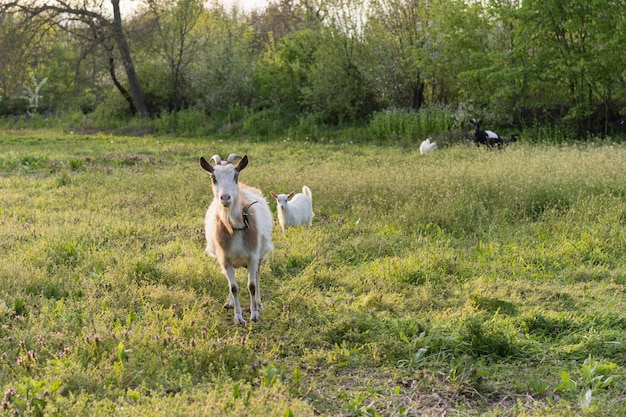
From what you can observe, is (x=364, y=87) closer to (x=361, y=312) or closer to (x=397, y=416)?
(x=361, y=312)

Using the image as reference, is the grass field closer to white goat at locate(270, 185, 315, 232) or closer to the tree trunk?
white goat at locate(270, 185, 315, 232)

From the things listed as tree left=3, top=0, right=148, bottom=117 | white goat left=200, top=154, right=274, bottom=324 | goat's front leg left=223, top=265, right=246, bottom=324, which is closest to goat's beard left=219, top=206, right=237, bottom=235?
white goat left=200, top=154, right=274, bottom=324

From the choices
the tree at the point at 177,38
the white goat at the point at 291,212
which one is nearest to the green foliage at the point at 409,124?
the tree at the point at 177,38

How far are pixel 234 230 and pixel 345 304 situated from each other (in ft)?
4.01

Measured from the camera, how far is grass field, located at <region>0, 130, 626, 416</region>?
3.93 meters

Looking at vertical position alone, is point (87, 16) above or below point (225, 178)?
above

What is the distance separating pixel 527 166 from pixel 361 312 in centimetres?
687

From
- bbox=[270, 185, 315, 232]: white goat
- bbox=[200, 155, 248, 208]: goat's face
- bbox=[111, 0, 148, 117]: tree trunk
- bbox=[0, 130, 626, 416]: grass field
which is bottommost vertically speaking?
bbox=[0, 130, 626, 416]: grass field

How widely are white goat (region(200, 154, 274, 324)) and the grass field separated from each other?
28 centimetres

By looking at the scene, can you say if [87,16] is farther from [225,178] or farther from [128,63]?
[225,178]

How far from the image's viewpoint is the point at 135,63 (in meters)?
29.1

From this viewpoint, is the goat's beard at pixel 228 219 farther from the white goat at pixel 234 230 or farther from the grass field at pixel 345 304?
the grass field at pixel 345 304

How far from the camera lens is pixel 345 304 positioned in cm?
548

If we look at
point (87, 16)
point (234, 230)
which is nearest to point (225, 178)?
point (234, 230)
